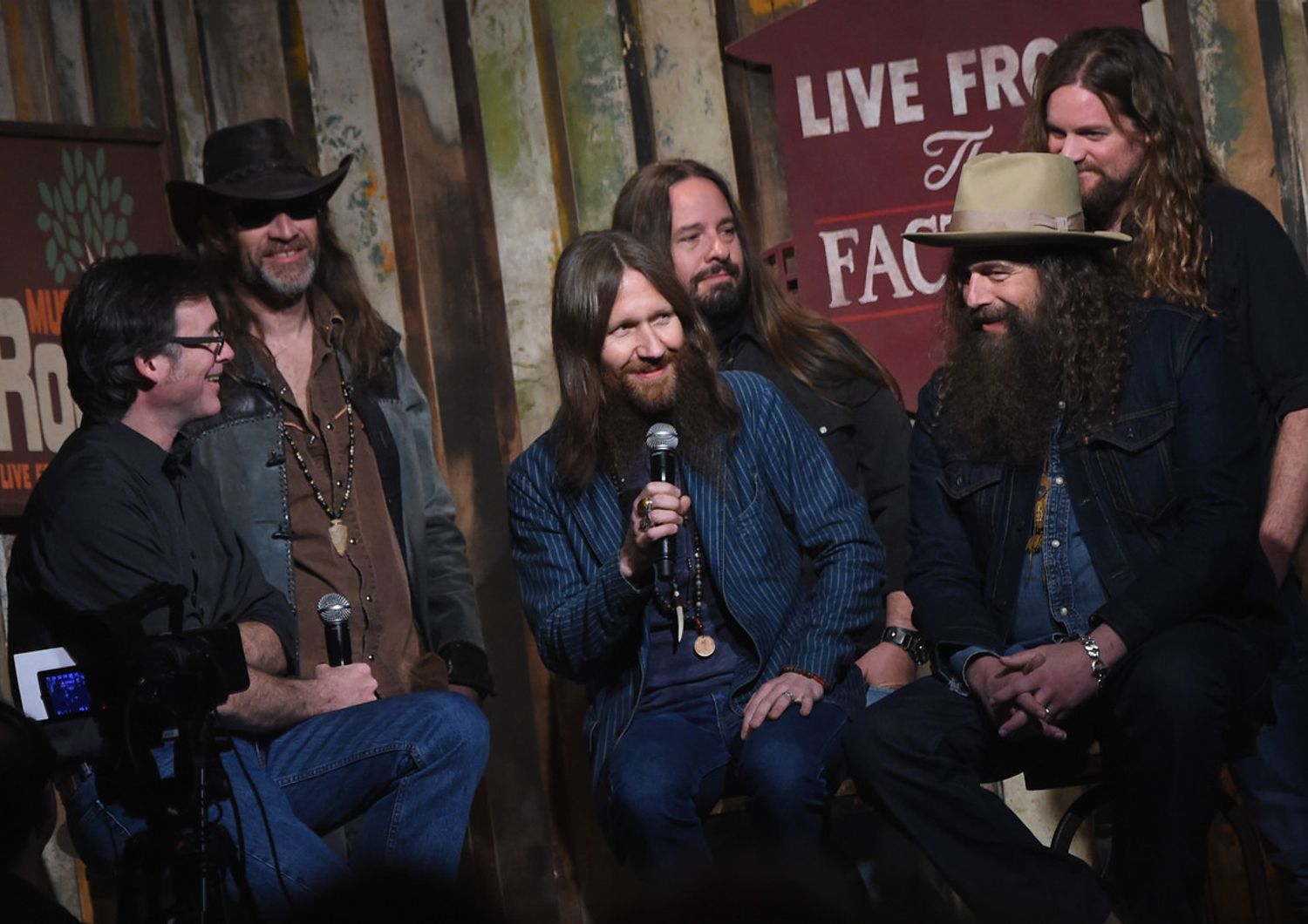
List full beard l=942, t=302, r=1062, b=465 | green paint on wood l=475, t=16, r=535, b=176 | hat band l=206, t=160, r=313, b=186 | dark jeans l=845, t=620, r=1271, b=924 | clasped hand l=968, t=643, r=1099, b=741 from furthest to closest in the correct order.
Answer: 1. green paint on wood l=475, t=16, r=535, b=176
2. hat band l=206, t=160, r=313, b=186
3. full beard l=942, t=302, r=1062, b=465
4. clasped hand l=968, t=643, r=1099, b=741
5. dark jeans l=845, t=620, r=1271, b=924

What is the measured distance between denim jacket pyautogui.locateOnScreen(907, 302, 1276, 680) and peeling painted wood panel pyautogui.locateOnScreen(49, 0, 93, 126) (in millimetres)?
3075

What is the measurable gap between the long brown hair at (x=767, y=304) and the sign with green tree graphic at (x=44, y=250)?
1.66 meters

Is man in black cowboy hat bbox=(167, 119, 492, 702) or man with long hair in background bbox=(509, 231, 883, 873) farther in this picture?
man in black cowboy hat bbox=(167, 119, 492, 702)

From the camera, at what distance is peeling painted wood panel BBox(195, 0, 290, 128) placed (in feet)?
18.7

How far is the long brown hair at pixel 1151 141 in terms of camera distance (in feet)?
13.9

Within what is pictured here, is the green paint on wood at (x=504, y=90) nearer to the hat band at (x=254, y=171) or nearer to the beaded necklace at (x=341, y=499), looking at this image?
the hat band at (x=254, y=171)

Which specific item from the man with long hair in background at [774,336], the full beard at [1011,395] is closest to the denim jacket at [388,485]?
the man with long hair in background at [774,336]

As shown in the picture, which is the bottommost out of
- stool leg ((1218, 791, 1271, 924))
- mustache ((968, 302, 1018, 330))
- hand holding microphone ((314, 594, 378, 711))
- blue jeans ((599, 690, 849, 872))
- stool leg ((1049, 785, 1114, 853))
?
stool leg ((1218, 791, 1271, 924))

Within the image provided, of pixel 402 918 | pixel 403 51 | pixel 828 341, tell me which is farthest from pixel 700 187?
pixel 402 918

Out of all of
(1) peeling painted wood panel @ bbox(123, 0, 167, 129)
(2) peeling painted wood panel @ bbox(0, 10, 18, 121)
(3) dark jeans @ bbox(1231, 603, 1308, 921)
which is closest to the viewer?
(3) dark jeans @ bbox(1231, 603, 1308, 921)

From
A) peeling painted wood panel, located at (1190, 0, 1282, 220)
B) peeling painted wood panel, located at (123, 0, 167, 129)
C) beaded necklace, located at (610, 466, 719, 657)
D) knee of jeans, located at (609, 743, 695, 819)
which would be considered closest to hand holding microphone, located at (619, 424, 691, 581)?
beaded necklace, located at (610, 466, 719, 657)

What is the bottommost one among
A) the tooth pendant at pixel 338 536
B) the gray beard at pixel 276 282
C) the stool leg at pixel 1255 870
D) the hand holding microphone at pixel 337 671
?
the stool leg at pixel 1255 870

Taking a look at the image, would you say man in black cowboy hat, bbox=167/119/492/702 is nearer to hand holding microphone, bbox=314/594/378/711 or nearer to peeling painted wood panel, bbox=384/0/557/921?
hand holding microphone, bbox=314/594/378/711

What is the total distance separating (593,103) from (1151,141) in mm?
1876
